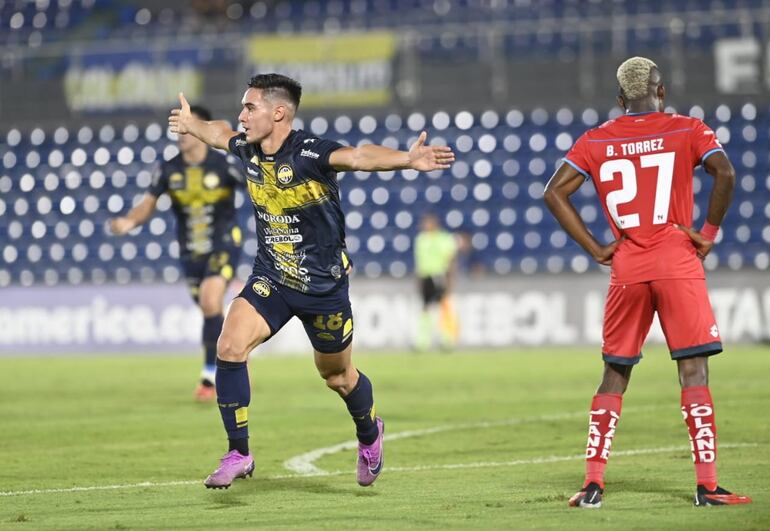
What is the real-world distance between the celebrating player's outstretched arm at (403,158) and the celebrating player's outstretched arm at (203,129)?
110 cm

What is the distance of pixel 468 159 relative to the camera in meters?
25.3

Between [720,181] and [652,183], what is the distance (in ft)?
1.01

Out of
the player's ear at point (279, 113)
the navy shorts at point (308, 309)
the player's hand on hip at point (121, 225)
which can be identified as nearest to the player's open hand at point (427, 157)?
the player's ear at point (279, 113)

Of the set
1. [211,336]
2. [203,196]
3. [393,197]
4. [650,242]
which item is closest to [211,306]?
[211,336]

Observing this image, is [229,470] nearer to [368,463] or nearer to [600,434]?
[368,463]

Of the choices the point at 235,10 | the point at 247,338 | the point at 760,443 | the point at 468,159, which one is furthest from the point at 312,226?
the point at 235,10

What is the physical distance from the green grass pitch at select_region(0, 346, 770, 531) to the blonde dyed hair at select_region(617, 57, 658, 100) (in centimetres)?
193

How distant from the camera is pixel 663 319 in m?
6.31

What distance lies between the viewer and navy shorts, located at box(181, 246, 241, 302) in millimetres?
12836

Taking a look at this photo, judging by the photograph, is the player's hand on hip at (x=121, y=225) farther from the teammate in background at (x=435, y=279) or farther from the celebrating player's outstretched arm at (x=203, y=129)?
the teammate in background at (x=435, y=279)

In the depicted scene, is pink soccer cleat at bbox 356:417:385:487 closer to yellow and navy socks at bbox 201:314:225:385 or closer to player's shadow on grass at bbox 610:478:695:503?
player's shadow on grass at bbox 610:478:695:503

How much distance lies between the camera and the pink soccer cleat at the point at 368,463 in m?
7.23

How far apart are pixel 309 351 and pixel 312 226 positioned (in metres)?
15.9

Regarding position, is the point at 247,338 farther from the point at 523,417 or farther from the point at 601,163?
the point at 523,417
